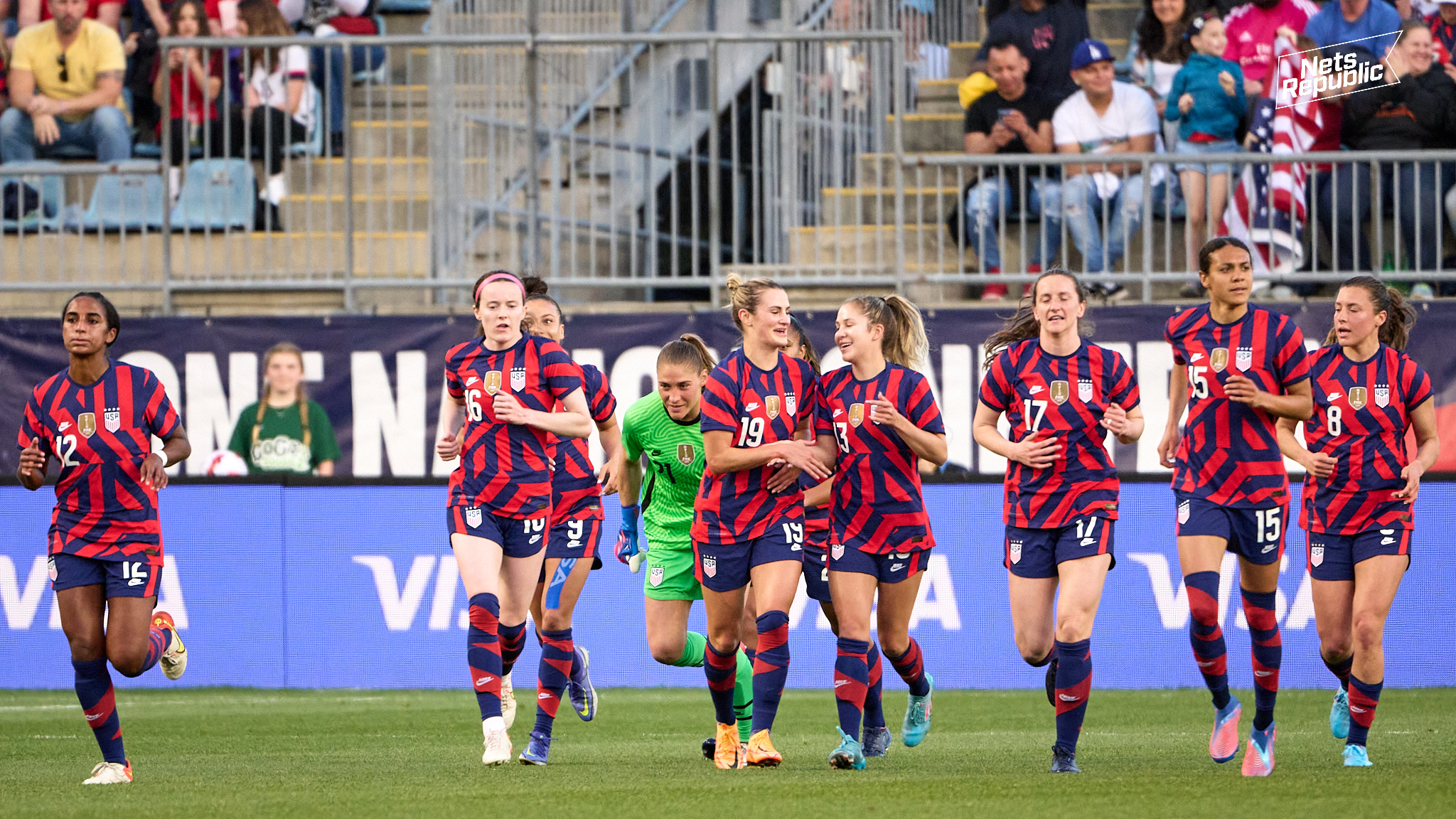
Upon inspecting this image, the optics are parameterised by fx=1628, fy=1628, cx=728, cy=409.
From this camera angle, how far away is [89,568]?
22.8ft

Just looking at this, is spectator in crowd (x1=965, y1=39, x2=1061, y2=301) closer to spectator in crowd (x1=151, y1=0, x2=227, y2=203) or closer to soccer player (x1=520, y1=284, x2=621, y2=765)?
soccer player (x1=520, y1=284, x2=621, y2=765)

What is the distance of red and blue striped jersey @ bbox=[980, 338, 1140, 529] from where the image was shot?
685 cm

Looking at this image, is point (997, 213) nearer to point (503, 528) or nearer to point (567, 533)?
point (567, 533)

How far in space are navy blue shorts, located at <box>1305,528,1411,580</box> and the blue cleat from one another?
0.67 meters

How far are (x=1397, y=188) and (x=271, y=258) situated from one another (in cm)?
900

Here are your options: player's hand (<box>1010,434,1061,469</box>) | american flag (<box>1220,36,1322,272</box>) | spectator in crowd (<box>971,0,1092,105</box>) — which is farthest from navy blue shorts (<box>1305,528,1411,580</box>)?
spectator in crowd (<box>971,0,1092,105</box>)

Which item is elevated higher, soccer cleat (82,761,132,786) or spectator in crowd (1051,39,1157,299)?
spectator in crowd (1051,39,1157,299)

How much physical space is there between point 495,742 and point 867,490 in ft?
6.45

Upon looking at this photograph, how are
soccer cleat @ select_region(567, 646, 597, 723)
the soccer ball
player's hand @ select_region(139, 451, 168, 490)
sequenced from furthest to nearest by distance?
the soccer ball, soccer cleat @ select_region(567, 646, 597, 723), player's hand @ select_region(139, 451, 168, 490)

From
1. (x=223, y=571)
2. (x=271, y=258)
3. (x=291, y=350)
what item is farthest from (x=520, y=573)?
(x=271, y=258)

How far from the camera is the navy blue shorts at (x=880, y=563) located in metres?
6.96

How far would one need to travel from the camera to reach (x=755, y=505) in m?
7.03

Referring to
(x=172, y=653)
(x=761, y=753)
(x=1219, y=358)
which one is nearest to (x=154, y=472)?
(x=172, y=653)

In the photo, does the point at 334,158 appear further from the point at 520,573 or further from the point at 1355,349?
the point at 1355,349
